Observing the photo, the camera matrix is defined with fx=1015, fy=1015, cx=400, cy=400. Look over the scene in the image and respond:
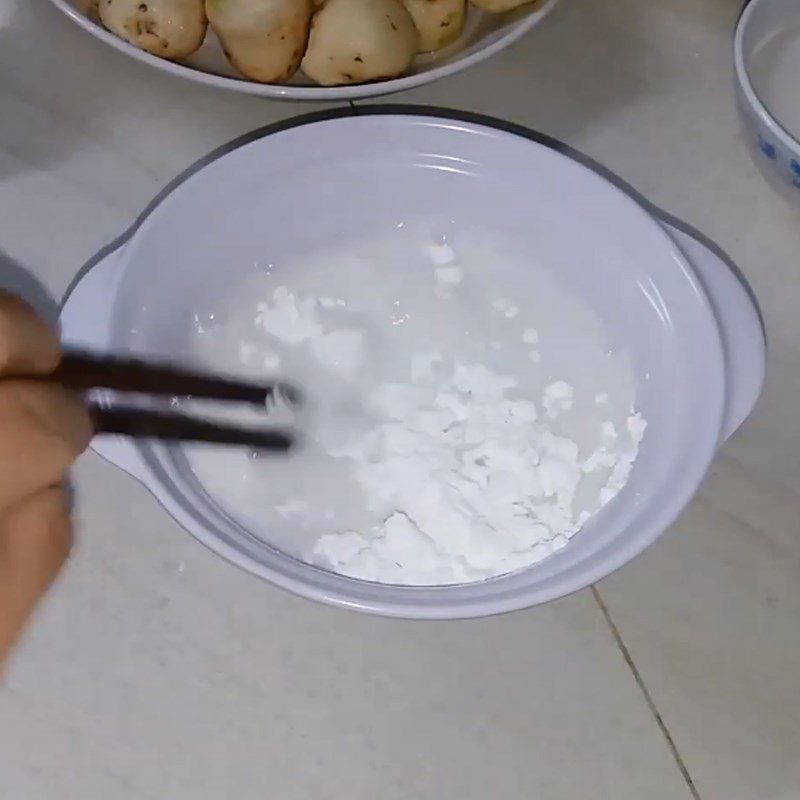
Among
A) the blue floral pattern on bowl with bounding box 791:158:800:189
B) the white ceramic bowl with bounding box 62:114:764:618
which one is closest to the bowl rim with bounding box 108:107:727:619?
the white ceramic bowl with bounding box 62:114:764:618

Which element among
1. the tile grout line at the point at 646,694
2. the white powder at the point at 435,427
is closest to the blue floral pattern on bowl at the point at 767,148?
the white powder at the point at 435,427

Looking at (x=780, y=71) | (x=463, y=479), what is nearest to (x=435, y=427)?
(x=463, y=479)

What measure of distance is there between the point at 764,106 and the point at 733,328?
12cm

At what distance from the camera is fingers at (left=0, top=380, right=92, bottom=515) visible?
0.31 meters

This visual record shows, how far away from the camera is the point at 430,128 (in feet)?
1.65

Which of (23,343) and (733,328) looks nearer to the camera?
(23,343)

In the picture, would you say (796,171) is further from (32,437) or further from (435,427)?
(32,437)

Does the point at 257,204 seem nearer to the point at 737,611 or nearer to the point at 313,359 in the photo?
the point at 313,359

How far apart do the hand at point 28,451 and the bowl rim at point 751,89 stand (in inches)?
13.6

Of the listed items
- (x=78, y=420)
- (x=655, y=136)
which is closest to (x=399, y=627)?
(x=78, y=420)

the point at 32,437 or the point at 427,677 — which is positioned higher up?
the point at 32,437

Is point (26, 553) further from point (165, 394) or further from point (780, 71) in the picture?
point (780, 71)

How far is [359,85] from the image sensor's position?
0.51 meters

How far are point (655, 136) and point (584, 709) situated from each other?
12.2 inches
